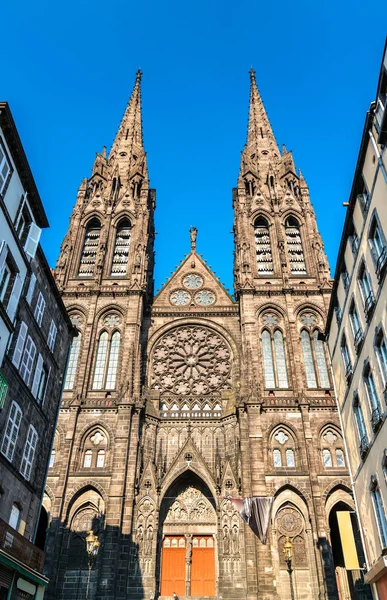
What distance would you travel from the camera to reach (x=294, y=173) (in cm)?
4550

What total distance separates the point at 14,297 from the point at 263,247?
25.7m

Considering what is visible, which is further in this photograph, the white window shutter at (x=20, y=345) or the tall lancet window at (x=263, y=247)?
the tall lancet window at (x=263, y=247)

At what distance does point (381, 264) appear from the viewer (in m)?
16.2

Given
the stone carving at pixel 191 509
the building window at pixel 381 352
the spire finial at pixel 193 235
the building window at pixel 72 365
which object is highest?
the spire finial at pixel 193 235

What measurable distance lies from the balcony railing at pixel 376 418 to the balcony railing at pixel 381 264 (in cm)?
434

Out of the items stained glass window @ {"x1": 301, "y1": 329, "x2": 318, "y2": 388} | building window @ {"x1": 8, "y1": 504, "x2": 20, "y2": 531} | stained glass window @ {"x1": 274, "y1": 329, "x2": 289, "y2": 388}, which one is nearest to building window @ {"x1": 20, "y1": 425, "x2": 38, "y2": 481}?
building window @ {"x1": 8, "y1": 504, "x2": 20, "y2": 531}

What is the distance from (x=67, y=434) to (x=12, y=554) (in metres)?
14.6

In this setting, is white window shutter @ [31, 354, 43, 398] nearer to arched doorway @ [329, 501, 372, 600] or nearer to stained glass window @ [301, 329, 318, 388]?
arched doorway @ [329, 501, 372, 600]

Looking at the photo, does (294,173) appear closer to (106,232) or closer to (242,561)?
(106,232)

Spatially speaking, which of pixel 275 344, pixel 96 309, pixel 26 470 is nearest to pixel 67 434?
pixel 96 309

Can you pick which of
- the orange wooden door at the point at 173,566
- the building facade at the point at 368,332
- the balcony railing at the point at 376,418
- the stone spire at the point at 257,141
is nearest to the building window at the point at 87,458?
the orange wooden door at the point at 173,566

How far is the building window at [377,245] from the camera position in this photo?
16000 mm

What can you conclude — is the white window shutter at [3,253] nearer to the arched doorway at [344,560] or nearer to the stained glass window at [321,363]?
the arched doorway at [344,560]

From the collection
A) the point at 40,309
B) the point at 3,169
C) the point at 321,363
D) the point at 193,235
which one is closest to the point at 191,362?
the point at 321,363
